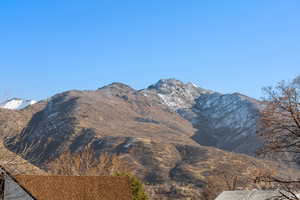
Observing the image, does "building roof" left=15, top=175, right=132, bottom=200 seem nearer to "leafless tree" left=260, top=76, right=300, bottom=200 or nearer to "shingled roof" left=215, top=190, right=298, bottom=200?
"shingled roof" left=215, top=190, right=298, bottom=200

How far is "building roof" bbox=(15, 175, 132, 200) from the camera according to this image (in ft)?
110

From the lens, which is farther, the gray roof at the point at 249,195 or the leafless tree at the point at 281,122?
the gray roof at the point at 249,195

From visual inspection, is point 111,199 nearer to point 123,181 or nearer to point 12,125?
point 123,181

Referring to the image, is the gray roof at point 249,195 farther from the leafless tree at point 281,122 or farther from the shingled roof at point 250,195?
the leafless tree at point 281,122

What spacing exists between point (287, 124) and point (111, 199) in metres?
24.3

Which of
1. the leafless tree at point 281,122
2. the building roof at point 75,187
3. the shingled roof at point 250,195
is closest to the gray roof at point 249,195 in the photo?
the shingled roof at point 250,195

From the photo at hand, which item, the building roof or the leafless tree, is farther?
the building roof

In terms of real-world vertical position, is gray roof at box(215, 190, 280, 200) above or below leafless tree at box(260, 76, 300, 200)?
below

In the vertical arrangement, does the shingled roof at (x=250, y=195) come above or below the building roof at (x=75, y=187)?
below

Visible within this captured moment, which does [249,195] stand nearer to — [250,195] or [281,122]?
[250,195]

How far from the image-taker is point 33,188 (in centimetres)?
3334

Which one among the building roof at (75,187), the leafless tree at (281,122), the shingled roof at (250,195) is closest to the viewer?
the leafless tree at (281,122)

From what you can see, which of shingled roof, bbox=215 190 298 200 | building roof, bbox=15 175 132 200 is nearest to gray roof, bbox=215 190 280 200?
shingled roof, bbox=215 190 298 200

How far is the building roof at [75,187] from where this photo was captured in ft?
110
